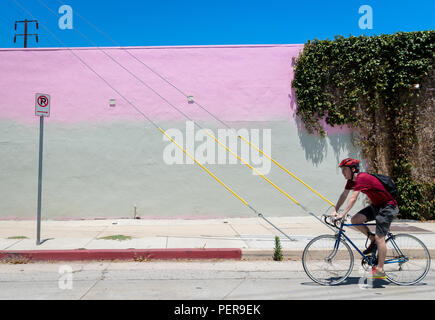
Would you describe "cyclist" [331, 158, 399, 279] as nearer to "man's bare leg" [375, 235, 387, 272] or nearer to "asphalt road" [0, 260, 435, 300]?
"man's bare leg" [375, 235, 387, 272]

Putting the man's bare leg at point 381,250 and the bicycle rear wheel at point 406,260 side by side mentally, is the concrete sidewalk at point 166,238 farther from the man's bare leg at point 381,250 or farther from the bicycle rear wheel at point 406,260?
the man's bare leg at point 381,250

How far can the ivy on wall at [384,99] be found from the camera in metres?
11.2

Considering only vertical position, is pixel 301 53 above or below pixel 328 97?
above

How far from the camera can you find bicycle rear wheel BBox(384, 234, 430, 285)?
5723 millimetres

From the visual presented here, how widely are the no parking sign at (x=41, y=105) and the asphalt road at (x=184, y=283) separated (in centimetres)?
290

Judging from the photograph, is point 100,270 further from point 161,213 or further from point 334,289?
point 161,213

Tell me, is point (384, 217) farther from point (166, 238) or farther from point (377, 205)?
point (166, 238)

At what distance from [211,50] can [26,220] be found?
7.08 meters

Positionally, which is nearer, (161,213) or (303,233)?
(303,233)

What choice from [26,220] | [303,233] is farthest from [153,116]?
[303,233]

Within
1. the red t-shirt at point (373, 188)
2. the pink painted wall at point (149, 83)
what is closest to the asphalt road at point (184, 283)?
the red t-shirt at point (373, 188)

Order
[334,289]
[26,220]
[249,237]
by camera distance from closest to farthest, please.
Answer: [334,289]
[249,237]
[26,220]

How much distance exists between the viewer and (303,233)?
30.4 ft

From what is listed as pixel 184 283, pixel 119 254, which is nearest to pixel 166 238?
pixel 119 254
